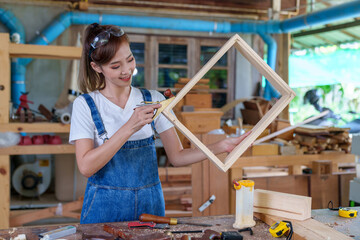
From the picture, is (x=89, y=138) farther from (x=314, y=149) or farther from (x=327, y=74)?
(x=327, y=74)

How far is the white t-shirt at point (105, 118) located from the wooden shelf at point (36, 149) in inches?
83.5

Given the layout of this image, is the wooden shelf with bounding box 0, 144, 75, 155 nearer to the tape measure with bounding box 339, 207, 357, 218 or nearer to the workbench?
the workbench

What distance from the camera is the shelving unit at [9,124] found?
3531mm

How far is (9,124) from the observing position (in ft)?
11.7

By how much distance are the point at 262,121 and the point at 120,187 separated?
79cm

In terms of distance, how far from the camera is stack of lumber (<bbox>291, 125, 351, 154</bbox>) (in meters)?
3.79

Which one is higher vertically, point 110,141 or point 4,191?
point 110,141

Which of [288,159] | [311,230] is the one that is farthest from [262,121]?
[288,159]

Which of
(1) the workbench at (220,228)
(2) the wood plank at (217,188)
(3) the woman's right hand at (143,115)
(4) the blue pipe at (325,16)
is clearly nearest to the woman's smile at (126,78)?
(3) the woman's right hand at (143,115)

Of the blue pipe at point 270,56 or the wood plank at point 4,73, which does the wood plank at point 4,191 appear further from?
the blue pipe at point 270,56

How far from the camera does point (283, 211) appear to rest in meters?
1.75

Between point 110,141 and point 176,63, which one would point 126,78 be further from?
point 176,63

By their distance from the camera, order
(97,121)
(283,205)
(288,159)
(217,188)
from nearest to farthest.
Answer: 1. (283,205)
2. (97,121)
3. (217,188)
4. (288,159)

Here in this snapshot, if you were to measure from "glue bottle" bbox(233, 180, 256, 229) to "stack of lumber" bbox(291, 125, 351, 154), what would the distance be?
2.26 meters
